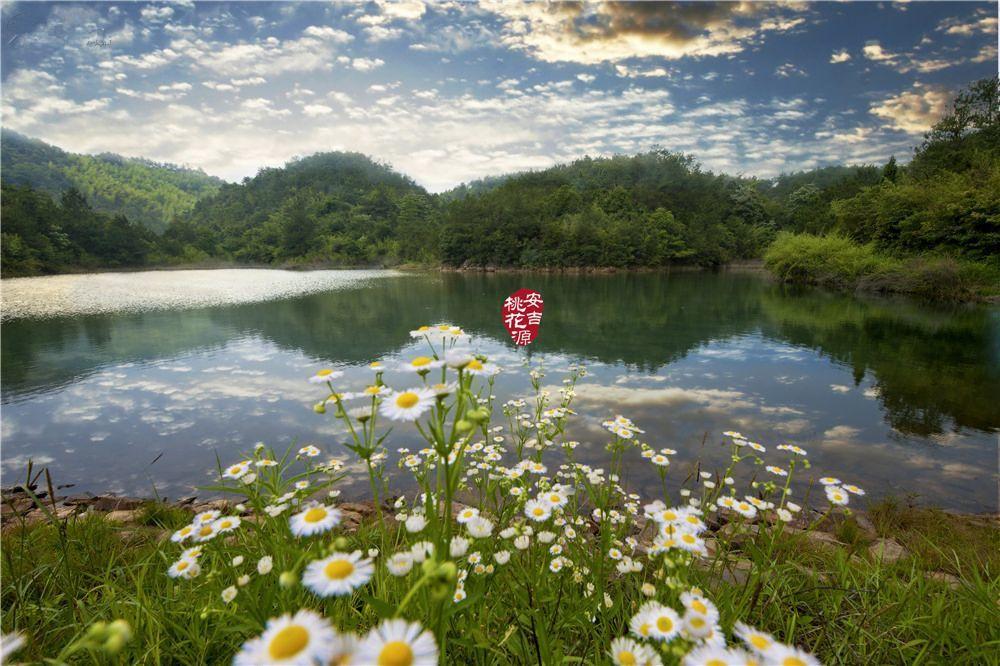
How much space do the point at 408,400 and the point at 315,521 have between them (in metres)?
0.40

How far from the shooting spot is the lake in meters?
5.39

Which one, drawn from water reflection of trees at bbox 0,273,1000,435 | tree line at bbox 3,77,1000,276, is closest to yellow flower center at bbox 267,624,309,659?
water reflection of trees at bbox 0,273,1000,435

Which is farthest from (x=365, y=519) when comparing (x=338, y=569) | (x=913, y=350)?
(x=913, y=350)

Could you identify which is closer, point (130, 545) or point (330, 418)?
point (130, 545)

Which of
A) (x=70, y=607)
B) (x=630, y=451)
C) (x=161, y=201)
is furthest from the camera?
(x=161, y=201)

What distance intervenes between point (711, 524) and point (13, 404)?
1108 cm

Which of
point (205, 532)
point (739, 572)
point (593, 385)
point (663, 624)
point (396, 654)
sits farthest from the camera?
point (593, 385)

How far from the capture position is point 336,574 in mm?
883

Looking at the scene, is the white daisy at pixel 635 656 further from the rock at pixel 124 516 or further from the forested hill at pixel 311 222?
the forested hill at pixel 311 222


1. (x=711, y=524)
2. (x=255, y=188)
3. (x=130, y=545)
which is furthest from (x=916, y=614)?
(x=255, y=188)

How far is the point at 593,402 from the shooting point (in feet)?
24.3

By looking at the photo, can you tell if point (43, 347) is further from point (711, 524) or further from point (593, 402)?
point (711, 524)

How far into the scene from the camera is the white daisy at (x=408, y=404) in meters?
1.16

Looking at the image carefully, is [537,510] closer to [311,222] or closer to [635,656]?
[635,656]
